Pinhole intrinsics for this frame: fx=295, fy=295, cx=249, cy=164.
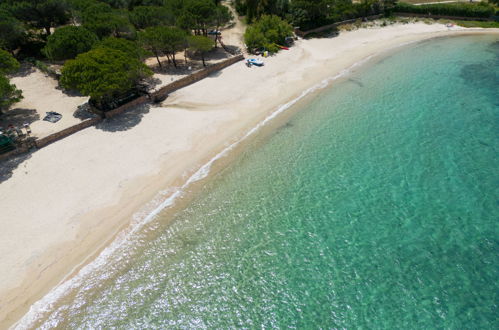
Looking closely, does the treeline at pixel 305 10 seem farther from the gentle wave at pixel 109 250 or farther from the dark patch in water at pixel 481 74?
the gentle wave at pixel 109 250

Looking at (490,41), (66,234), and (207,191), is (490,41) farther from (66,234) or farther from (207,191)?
(66,234)

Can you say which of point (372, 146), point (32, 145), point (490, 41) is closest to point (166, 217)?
point (32, 145)

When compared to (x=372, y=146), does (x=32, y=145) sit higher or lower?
higher

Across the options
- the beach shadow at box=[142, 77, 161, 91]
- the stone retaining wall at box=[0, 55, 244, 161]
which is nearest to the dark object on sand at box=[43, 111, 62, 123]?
the stone retaining wall at box=[0, 55, 244, 161]

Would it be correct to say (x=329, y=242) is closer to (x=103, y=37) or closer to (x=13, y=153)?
(x=13, y=153)

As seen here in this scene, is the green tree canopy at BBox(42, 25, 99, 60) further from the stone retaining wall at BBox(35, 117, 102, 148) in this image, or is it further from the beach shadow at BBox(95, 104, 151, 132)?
the stone retaining wall at BBox(35, 117, 102, 148)
